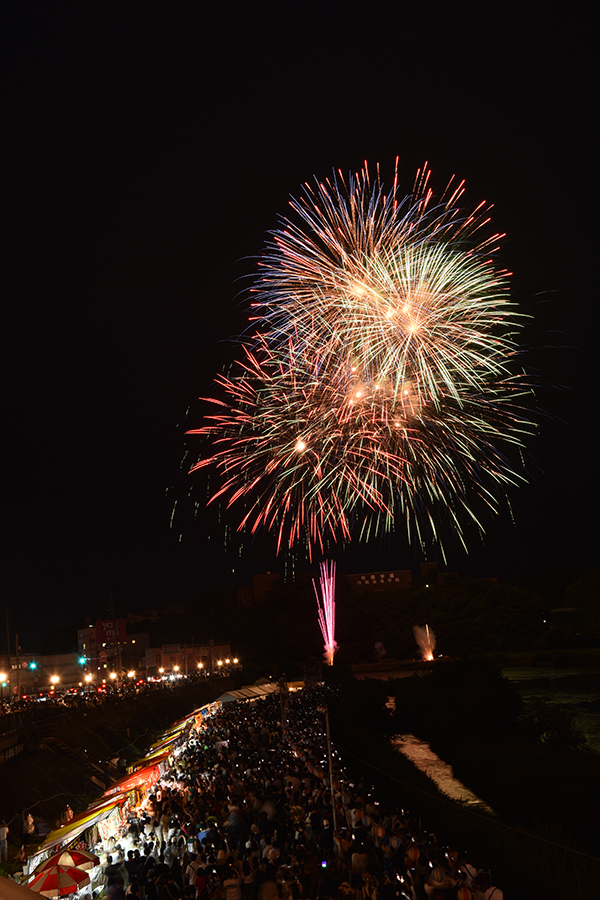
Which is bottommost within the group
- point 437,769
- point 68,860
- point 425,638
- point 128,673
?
point 437,769

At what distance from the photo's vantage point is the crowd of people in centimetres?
861

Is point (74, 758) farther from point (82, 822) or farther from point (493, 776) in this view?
point (493, 776)

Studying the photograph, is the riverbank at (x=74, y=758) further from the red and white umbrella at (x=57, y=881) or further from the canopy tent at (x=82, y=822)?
the red and white umbrella at (x=57, y=881)

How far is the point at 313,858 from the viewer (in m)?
9.60

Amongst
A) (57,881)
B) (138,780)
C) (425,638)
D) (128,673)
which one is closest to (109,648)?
(128,673)

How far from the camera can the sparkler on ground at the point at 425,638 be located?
7381 centimetres

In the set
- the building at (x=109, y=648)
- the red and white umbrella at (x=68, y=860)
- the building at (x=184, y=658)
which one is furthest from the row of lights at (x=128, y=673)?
the red and white umbrella at (x=68, y=860)

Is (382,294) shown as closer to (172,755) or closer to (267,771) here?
(267,771)

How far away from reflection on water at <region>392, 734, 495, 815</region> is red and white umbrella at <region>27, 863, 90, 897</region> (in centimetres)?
1395

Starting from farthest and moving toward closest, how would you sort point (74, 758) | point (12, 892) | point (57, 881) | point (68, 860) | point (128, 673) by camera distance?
point (128, 673) → point (74, 758) → point (68, 860) → point (57, 881) → point (12, 892)

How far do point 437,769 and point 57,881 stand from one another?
2182 cm

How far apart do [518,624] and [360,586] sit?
48.5m

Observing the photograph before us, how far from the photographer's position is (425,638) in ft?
243

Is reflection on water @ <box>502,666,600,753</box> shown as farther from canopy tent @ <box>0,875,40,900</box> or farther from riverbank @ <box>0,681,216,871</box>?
canopy tent @ <box>0,875,40,900</box>
